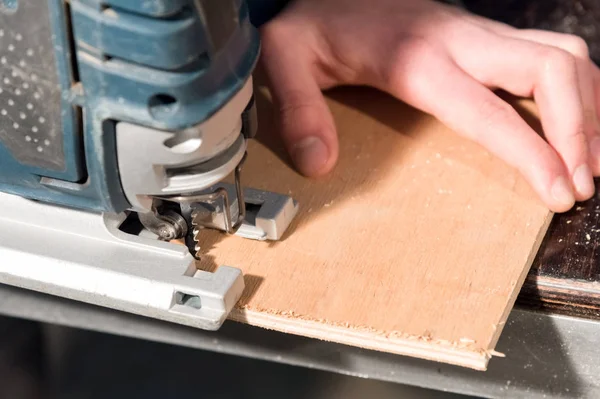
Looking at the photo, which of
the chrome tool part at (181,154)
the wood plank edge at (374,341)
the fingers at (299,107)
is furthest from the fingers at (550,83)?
the chrome tool part at (181,154)

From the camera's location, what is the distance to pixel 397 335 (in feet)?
3.07

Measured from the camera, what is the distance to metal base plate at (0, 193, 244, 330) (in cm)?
96

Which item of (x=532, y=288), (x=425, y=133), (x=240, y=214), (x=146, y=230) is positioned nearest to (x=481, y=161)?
(x=425, y=133)

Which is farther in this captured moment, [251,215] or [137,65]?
[251,215]

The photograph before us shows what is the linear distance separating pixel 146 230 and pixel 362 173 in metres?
0.32

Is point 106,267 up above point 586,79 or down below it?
below

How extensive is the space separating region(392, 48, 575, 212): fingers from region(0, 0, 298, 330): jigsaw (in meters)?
0.28

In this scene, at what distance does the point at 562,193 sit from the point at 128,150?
0.58m

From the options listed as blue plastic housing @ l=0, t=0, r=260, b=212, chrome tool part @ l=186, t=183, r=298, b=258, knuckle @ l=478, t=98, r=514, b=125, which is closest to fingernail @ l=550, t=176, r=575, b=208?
knuckle @ l=478, t=98, r=514, b=125

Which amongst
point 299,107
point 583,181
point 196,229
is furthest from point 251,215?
point 583,181

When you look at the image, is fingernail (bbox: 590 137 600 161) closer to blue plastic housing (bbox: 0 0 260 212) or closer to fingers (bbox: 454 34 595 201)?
fingers (bbox: 454 34 595 201)

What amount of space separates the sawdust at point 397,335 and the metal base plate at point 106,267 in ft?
0.17

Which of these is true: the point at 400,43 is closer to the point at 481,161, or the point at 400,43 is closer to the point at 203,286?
the point at 481,161

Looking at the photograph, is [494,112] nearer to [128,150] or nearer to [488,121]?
[488,121]
